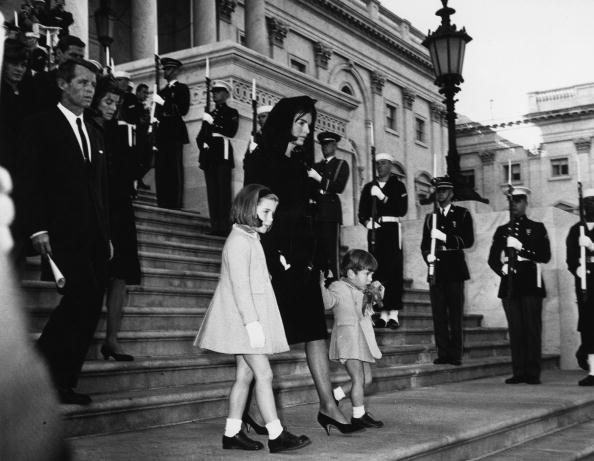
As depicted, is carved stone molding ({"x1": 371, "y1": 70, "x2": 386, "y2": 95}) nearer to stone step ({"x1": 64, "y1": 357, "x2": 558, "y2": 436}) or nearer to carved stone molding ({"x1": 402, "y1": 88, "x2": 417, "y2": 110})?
carved stone molding ({"x1": 402, "y1": 88, "x2": 417, "y2": 110})

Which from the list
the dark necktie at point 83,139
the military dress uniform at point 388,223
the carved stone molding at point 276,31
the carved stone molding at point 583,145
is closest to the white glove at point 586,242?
the military dress uniform at point 388,223

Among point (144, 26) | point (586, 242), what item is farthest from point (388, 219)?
point (144, 26)

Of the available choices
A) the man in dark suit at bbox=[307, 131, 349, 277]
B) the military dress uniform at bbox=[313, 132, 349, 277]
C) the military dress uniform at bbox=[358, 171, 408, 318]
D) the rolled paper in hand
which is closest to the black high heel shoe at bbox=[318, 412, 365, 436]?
the rolled paper in hand

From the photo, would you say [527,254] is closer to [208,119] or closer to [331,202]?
[331,202]

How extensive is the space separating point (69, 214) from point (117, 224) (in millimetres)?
1573

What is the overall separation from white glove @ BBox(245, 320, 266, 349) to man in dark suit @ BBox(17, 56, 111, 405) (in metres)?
0.97

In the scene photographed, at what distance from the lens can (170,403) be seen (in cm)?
525

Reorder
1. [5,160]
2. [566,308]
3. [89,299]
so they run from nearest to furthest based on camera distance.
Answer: [5,160] → [89,299] → [566,308]

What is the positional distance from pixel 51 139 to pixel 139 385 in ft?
6.22

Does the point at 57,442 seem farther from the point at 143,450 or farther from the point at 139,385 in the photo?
A: the point at 139,385

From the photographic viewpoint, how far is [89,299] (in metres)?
4.50

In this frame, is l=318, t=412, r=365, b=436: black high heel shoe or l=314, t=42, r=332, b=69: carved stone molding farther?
l=314, t=42, r=332, b=69: carved stone molding

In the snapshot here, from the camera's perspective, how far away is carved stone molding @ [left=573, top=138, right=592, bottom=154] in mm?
50812

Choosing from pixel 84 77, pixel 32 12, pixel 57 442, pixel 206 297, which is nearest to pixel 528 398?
pixel 206 297
